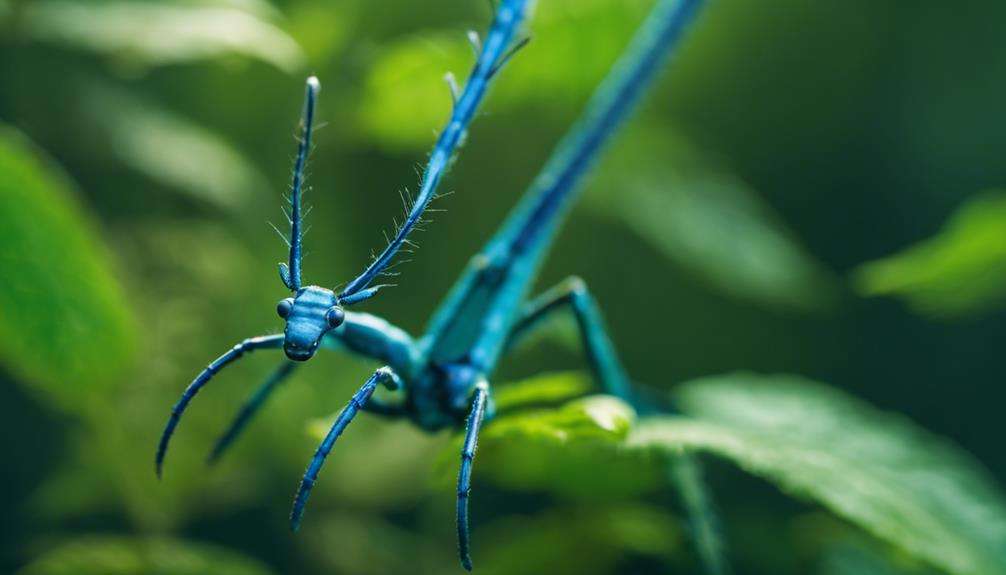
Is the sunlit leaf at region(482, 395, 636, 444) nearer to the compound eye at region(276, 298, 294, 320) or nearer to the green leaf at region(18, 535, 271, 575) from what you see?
the compound eye at region(276, 298, 294, 320)

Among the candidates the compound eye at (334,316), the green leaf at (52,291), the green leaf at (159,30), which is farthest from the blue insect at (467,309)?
the green leaf at (159,30)

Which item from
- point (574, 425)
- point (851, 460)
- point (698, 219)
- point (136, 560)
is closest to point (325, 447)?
point (574, 425)

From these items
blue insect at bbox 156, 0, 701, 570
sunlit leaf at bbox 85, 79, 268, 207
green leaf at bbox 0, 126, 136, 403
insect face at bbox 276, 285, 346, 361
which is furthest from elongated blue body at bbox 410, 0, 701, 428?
sunlit leaf at bbox 85, 79, 268, 207

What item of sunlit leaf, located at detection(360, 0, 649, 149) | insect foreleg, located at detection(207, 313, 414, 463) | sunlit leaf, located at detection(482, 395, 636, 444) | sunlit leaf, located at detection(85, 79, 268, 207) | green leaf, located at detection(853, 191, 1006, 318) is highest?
sunlit leaf, located at detection(360, 0, 649, 149)

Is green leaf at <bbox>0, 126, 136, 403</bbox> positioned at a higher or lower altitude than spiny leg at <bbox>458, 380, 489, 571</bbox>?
higher

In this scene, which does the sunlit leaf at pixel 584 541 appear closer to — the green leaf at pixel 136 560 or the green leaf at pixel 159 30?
the green leaf at pixel 136 560

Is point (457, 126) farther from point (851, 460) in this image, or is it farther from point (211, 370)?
point (851, 460)
